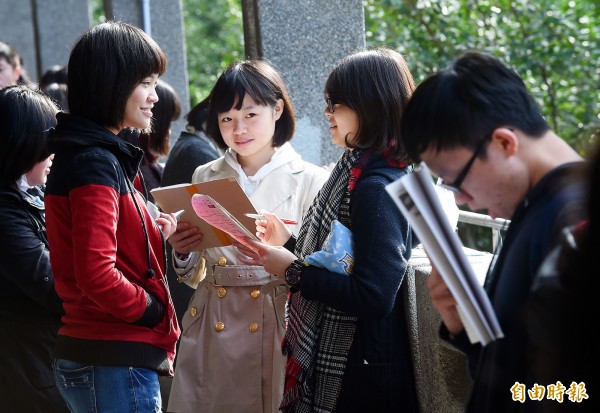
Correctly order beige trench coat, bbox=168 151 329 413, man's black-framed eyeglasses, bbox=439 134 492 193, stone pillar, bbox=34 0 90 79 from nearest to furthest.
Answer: man's black-framed eyeglasses, bbox=439 134 492 193 < beige trench coat, bbox=168 151 329 413 < stone pillar, bbox=34 0 90 79

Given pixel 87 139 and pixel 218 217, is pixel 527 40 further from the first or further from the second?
pixel 87 139

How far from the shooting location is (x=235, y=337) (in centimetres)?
374

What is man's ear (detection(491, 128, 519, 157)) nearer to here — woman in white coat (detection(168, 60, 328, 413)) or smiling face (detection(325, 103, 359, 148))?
smiling face (detection(325, 103, 359, 148))

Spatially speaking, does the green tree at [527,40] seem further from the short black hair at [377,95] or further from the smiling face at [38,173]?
the short black hair at [377,95]

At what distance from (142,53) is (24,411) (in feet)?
5.11

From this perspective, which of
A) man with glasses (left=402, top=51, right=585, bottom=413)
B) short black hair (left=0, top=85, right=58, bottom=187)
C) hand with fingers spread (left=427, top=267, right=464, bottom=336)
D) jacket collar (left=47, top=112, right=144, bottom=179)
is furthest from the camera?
short black hair (left=0, top=85, right=58, bottom=187)

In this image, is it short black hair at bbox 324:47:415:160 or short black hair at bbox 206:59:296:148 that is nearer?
short black hair at bbox 324:47:415:160

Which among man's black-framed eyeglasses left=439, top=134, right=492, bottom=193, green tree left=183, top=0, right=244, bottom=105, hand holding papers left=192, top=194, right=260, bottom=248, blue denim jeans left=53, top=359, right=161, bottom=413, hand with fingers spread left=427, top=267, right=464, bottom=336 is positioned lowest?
green tree left=183, top=0, right=244, bottom=105

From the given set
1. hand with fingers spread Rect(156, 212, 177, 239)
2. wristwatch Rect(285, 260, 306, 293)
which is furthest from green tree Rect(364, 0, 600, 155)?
wristwatch Rect(285, 260, 306, 293)

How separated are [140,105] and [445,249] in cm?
154

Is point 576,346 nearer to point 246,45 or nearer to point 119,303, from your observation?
point 119,303

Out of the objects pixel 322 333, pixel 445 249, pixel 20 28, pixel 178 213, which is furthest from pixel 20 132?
pixel 20 28

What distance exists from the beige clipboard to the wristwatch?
1.34ft

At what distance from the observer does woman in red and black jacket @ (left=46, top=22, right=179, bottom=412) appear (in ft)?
A: 9.15
